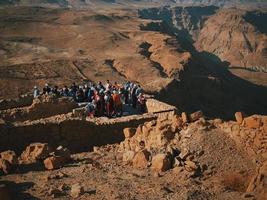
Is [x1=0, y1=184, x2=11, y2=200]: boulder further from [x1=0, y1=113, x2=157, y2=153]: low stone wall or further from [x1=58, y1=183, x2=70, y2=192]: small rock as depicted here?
[x1=0, y1=113, x2=157, y2=153]: low stone wall

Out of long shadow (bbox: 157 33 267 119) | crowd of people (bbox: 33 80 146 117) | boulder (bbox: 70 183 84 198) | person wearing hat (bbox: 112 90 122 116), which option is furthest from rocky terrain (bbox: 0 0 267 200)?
person wearing hat (bbox: 112 90 122 116)

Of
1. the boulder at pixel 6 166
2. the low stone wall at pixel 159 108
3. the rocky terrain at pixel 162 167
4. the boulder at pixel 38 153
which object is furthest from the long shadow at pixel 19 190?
the low stone wall at pixel 159 108

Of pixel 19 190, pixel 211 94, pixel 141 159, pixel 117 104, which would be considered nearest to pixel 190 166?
pixel 141 159

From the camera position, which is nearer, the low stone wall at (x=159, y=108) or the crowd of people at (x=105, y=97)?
the low stone wall at (x=159, y=108)

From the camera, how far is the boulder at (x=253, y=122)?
11464mm

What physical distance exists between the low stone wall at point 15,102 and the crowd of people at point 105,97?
0.35m

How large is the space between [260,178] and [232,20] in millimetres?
74297

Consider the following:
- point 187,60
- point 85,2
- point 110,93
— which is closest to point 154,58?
point 187,60

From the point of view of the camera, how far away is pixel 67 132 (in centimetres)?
1465

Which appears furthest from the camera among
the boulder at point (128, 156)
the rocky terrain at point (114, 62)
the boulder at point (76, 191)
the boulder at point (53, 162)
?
the rocky terrain at point (114, 62)

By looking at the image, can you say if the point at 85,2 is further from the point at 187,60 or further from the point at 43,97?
the point at 43,97

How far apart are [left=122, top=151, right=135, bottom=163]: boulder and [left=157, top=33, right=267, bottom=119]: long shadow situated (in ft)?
58.6

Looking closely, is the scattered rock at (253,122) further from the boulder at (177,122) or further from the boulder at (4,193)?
the boulder at (4,193)

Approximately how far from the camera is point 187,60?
42281 millimetres
